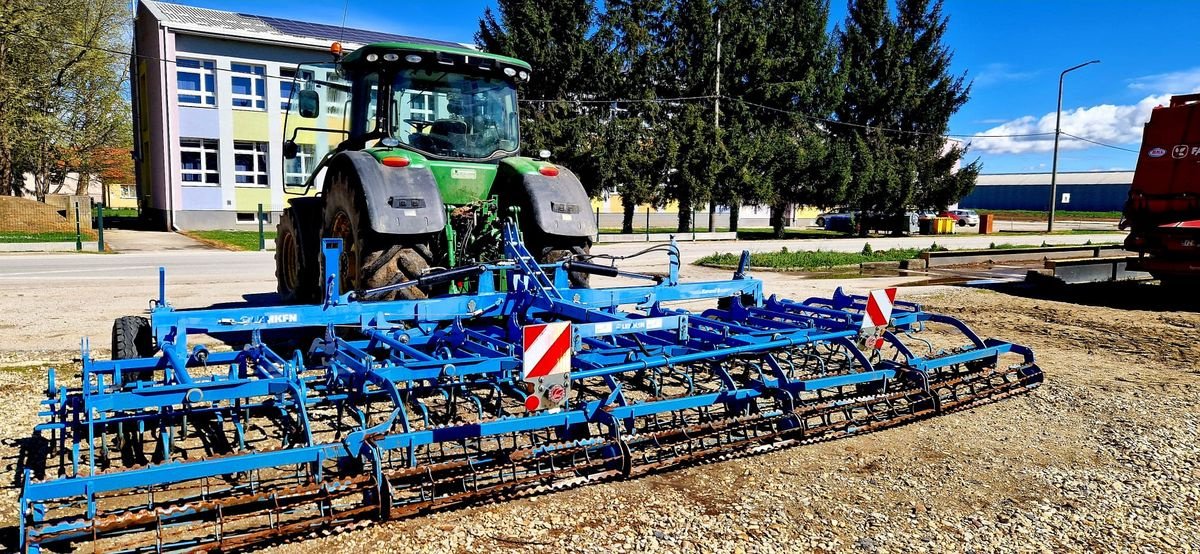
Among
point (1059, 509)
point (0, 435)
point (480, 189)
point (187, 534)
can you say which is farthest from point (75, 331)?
point (1059, 509)

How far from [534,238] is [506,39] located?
1835 cm

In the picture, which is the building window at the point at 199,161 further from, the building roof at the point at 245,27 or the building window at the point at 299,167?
the building window at the point at 299,167

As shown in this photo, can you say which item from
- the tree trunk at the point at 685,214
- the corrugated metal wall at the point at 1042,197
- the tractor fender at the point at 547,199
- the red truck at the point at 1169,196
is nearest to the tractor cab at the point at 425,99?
the tractor fender at the point at 547,199

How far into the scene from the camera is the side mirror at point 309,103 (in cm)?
702

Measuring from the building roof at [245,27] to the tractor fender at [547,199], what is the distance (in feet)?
64.3

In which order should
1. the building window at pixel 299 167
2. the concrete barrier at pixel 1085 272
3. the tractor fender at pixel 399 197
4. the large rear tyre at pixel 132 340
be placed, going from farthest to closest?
the concrete barrier at pixel 1085 272
the building window at pixel 299 167
the tractor fender at pixel 399 197
the large rear tyre at pixel 132 340

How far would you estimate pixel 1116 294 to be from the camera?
39.2 feet

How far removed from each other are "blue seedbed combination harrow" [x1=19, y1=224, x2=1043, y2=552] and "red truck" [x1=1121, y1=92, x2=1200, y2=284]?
638 cm

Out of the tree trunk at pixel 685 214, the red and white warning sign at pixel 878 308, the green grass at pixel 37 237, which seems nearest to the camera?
the red and white warning sign at pixel 878 308

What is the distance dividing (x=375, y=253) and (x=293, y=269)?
7.31ft

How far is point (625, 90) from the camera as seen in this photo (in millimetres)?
25594

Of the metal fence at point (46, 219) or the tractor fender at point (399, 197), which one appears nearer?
the tractor fender at point (399, 197)

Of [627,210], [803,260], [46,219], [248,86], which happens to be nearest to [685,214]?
[627,210]

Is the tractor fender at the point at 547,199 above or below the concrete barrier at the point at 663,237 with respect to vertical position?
above
